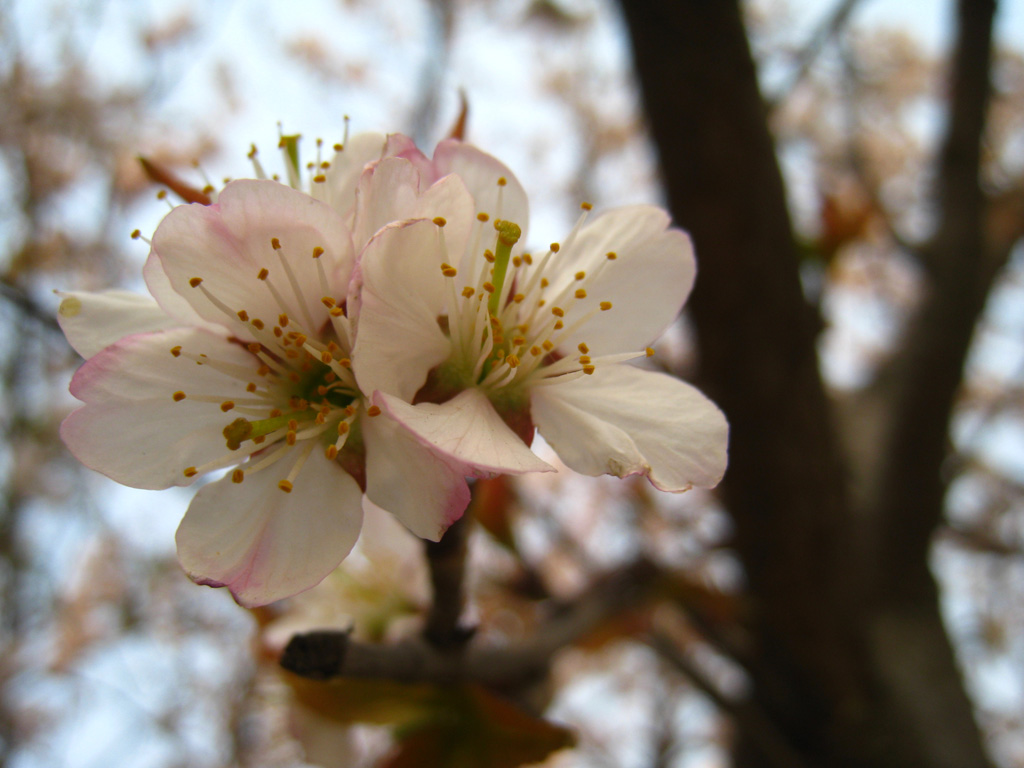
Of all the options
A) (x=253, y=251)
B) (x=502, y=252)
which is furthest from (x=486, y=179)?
(x=253, y=251)

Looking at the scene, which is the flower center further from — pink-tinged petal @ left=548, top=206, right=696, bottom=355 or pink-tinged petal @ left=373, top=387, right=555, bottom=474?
pink-tinged petal @ left=548, top=206, right=696, bottom=355

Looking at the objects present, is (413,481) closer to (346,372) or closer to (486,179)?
(346,372)

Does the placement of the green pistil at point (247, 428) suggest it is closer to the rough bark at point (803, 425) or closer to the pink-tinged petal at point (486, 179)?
the pink-tinged petal at point (486, 179)

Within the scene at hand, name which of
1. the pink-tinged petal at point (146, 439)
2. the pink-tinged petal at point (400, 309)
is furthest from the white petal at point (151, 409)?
the pink-tinged petal at point (400, 309)

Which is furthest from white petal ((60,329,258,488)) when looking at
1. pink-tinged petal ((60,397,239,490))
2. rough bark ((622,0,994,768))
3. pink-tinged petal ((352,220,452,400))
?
rough bark ((622,0,994,768))

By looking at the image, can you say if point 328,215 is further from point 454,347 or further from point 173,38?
point 173,38
